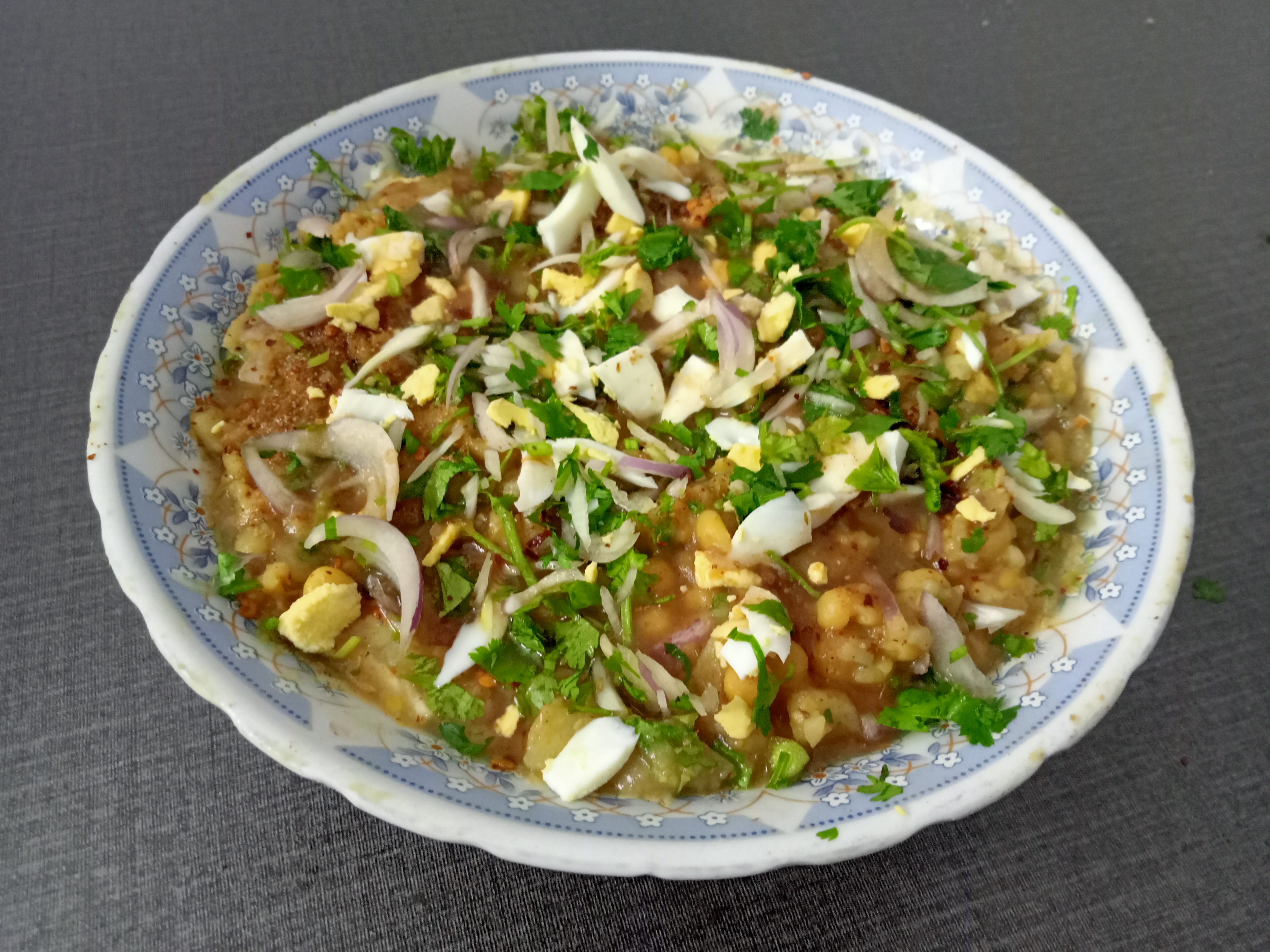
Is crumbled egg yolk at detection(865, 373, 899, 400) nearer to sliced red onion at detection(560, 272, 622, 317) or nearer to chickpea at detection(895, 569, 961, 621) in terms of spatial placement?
chickpea at detection(895, 569, 961, 621)

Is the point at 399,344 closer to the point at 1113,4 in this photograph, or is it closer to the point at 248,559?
the point at 248,559

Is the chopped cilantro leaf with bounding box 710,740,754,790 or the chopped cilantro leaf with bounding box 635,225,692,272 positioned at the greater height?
the chopped cilantro leaf with bounding box 635,225,692,272

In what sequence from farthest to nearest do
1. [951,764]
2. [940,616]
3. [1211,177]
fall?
[1211,177] → [940,616] → [951,764]

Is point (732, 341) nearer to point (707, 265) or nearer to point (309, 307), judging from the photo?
point (707, 265)

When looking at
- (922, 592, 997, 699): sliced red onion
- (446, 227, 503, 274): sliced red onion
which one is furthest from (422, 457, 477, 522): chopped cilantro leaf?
(922, 592, 997, 699): sliced red onion

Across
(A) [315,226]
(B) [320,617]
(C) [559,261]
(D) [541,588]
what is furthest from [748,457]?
(A) [315,226]

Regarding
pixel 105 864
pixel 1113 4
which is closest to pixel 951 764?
pixel 105 864
